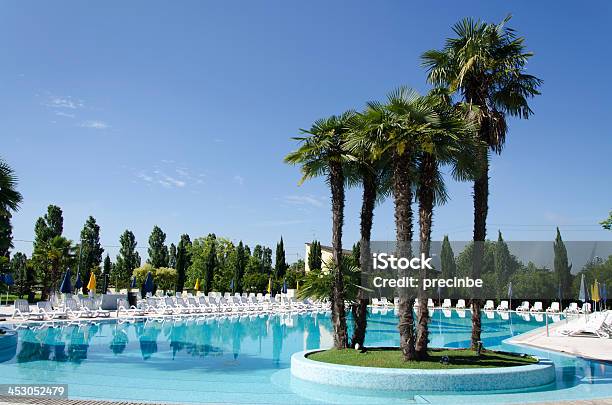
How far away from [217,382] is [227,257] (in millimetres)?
46251

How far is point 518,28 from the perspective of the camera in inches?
510

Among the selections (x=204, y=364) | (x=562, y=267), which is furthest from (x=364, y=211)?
(x=562, y=267)

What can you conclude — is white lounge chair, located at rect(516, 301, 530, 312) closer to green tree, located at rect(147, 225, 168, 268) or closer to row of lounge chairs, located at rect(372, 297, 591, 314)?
row of lounge chairs, located at rect(372, 297, 591, 314)

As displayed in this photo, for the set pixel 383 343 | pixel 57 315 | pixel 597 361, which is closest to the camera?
pixel 597 361

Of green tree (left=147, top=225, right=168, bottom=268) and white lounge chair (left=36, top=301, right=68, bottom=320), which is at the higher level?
green tree (left=147, top=225, right=168, bottom=268)

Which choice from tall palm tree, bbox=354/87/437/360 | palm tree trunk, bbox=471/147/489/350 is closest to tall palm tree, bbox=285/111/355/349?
tall palm tree, bbox=354/87/437/360

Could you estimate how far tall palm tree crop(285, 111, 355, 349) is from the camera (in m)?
13.1

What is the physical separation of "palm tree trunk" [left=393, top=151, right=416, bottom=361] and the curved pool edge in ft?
3.18

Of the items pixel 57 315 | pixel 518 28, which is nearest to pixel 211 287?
pixel 57 315

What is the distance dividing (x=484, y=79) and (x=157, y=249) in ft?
174

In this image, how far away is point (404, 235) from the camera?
11125mm

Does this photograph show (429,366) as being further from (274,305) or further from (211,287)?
(211,287)

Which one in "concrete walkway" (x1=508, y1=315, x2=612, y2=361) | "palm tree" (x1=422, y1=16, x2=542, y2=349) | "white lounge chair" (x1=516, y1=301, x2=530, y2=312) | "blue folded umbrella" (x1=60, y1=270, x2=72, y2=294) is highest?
"palm tree" (x1=422, y1=16, x2=542, y2=349)

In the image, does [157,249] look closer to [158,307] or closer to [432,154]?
[158,307]
